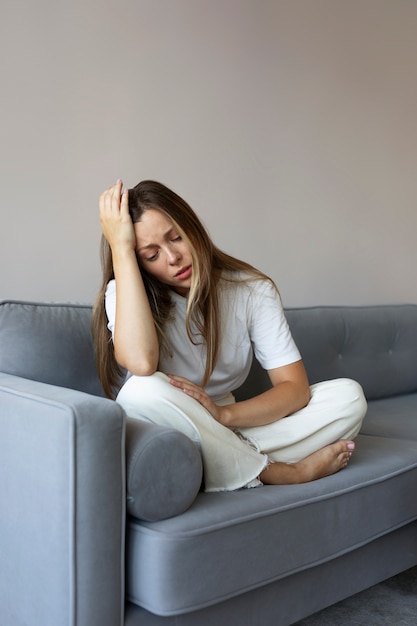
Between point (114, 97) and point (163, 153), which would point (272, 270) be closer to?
point (163, 153)

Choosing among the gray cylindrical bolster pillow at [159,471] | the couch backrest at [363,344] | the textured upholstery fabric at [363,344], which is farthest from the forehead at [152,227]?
the textured upholstery fabric at [363,344]

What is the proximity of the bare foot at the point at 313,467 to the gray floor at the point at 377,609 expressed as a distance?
0.38 m

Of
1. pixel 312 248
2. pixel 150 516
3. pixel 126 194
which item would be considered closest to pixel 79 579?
pixel 150 516

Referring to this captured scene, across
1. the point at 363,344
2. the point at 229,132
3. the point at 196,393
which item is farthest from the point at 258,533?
the point at 229,132

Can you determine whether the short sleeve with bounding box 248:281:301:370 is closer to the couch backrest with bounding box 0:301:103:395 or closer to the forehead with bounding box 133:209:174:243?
the forehead with bounding box 133:209:174:243

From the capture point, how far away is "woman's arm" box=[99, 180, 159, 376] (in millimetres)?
1637

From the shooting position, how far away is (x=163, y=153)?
2504mm

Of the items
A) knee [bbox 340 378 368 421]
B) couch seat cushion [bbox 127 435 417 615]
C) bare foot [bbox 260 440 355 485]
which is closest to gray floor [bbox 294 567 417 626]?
couch seat cushion [bbox 127 435 417 615]

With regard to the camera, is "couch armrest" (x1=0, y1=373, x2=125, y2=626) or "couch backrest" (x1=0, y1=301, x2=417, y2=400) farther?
"couch backrest" (x1=0, y1=301, x2=417, y2=400)

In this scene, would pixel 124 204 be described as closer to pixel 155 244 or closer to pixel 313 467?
pixel 155 244

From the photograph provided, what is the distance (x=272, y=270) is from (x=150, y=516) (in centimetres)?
169

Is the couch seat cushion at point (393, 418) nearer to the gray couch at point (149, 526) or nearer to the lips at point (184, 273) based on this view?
the gray couch at point (149, 526)

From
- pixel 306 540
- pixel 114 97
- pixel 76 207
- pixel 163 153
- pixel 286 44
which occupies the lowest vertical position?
pixel 306 540

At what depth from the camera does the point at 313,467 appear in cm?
166
